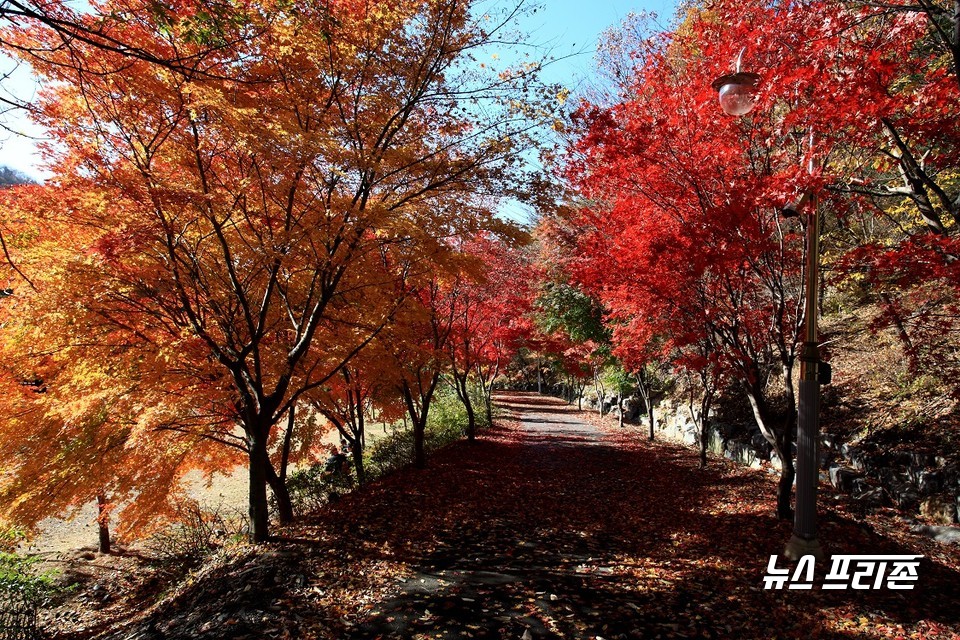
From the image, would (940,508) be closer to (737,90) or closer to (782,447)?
(782,447)

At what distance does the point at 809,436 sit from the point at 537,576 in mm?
3657

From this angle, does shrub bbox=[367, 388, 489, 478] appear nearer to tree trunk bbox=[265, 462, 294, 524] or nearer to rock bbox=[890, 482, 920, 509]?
tree trunk bbox=[265, 462, 294, 524]

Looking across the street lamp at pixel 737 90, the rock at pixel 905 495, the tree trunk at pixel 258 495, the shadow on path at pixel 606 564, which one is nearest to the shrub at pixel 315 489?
the shadow on path at pixel 606 564

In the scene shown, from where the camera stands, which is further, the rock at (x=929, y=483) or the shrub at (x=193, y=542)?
the shrub at (x=193, y=542)

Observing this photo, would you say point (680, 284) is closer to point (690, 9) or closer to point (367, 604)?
point (367, 604)

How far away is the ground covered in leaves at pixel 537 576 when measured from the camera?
4.29 meters

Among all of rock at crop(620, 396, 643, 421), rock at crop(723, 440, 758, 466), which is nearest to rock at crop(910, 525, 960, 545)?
rock at crop(723, 440, 758, 466)

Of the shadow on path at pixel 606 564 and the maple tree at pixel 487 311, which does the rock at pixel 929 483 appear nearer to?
the shadow on path at pixel 606 564

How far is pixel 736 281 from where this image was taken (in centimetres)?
792

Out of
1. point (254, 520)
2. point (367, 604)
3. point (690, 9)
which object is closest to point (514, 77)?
point (367, 604)

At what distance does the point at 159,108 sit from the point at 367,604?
20.9 ft

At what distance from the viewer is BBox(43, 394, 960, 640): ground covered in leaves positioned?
14.1 ft

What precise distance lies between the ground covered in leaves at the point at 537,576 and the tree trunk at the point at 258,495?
1.04ft

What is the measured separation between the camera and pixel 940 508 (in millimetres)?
6906
